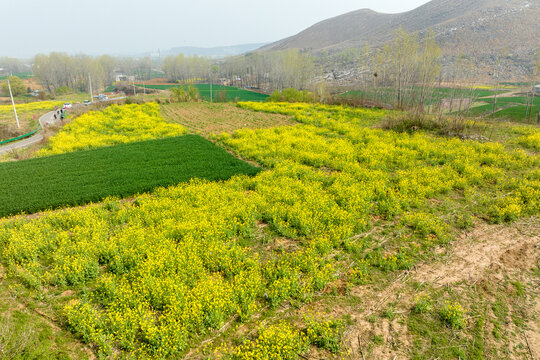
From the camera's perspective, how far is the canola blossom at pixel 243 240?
6.07 m

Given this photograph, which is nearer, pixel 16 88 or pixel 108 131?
pixel 108 131

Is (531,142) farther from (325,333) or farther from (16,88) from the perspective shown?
(16,88)

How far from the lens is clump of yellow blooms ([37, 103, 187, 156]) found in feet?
72.6

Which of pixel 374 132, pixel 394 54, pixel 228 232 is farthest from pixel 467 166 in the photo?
pixel 394 54

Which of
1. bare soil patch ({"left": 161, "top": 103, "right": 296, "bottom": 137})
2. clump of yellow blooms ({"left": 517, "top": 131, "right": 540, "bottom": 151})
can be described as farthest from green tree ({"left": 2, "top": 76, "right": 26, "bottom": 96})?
clump of yellow blooms ({"left": 517, "top": 131, "right": 540, "bottom": 151})

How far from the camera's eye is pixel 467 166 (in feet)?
47.9

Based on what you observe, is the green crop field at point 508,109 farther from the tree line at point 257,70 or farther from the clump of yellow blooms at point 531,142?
the tree line at point 257,70

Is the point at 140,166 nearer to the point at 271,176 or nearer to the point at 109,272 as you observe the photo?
the point at 271,176

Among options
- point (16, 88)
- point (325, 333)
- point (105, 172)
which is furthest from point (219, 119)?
point (16, 88)

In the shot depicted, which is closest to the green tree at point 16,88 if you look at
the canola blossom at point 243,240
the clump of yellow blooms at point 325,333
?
the canola blossom at point 243,240

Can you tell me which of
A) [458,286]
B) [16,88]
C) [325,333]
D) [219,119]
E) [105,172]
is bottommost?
[458,286]

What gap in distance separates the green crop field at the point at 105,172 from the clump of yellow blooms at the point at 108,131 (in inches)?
127

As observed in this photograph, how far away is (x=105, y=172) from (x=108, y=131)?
573 inches

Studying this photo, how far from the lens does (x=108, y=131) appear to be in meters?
27.5
